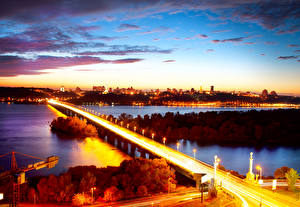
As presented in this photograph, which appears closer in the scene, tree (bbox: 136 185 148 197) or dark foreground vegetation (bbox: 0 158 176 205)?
dark foreground vegetation (bbox: 0 158 176 205)

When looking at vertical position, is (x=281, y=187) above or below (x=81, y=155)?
above

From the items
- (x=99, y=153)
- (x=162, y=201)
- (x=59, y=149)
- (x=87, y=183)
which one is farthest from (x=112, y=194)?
(x=59, y=149)

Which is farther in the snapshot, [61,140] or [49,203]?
[61,140]

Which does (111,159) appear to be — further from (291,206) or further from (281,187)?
(291,206)

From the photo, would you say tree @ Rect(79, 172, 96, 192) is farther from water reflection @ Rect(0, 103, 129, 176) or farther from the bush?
water reflection @ Rect(0, 103, 129, 176)

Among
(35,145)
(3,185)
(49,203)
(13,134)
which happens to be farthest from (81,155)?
(13,134)

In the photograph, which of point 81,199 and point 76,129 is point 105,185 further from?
point 76,129

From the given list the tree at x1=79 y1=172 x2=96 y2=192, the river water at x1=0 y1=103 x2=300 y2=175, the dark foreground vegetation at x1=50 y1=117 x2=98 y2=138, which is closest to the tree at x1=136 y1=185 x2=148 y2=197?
the tree at x1=79 y1=172 x2=96 y2=192
